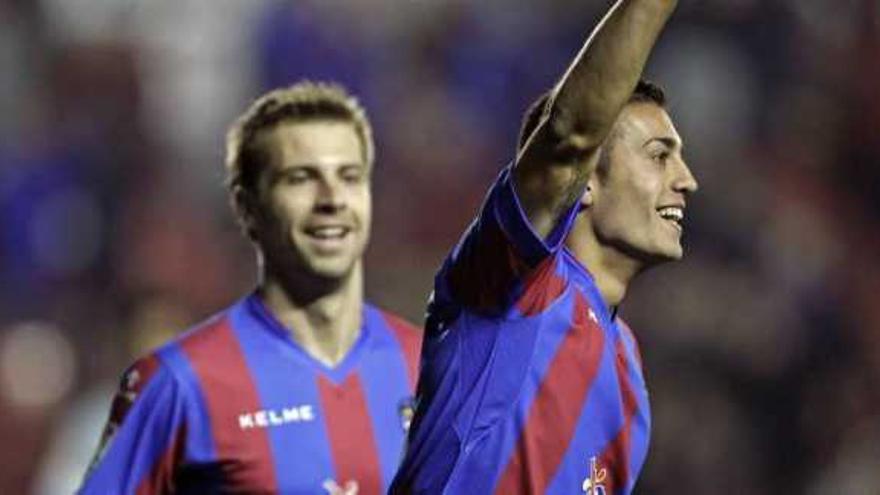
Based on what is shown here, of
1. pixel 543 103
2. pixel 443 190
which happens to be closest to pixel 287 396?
pixel 543 103

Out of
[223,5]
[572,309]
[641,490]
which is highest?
[223,5]

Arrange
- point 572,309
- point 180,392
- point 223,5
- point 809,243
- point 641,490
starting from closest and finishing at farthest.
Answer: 1. point 572,309
2. point 180,392
3. point 641,490
4. point 809,243
5. point 223,5

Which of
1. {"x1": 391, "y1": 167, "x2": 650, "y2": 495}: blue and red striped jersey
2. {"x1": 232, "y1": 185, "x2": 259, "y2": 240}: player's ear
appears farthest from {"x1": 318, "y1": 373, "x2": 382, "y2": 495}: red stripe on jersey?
{"x1": 391, "y1": 167, "x2": 650, "y2": 495}: blue and red striped jersey

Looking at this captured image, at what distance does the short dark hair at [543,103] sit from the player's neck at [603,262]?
0.24m

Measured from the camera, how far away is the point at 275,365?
577cm

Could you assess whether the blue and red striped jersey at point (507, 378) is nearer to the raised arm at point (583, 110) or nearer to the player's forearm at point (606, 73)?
the raised arm at point (583, 110)

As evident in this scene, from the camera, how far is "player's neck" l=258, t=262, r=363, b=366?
583cm

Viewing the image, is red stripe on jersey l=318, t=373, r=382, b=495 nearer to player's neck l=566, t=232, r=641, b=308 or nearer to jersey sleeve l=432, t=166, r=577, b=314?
player's neck l=566, t=232, r=641, b=308

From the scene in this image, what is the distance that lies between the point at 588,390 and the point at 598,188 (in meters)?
0.46

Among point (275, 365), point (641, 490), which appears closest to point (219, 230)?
point (641, 490)

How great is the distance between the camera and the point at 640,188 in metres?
4.60

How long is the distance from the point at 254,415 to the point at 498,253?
1664mm

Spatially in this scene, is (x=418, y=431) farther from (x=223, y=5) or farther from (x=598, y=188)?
(x=223, y=5)

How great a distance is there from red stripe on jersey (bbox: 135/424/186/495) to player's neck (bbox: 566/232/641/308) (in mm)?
1358
